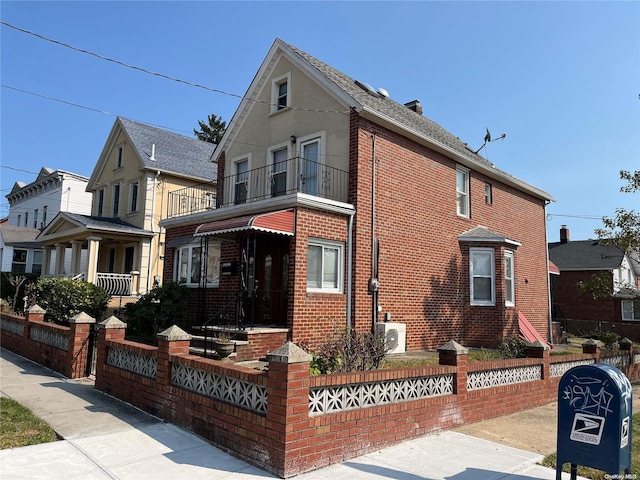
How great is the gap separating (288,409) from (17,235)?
34685 millimetres

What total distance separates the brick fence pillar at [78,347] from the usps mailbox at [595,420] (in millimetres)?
8609

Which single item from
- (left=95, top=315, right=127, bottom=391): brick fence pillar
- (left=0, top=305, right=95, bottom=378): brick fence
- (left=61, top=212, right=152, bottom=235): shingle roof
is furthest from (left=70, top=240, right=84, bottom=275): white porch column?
(left=95, top=315, right=127, bottom=391): brick fence pillar

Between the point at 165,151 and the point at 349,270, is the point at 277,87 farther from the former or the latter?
the point at 165,151

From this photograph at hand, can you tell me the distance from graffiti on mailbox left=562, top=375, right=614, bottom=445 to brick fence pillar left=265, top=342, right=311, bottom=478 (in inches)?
108

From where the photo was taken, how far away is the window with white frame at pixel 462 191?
16062 mm

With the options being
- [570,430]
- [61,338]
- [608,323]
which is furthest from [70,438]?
[608,323]

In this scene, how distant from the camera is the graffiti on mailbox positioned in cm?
472

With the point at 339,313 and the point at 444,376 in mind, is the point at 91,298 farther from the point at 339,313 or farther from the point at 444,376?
the point at 444,376

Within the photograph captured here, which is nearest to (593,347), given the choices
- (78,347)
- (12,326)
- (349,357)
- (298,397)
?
(349,357)

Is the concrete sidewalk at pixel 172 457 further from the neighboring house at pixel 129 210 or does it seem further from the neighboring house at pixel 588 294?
the neighboring house at pixel 588 294

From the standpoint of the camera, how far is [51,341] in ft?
34.6

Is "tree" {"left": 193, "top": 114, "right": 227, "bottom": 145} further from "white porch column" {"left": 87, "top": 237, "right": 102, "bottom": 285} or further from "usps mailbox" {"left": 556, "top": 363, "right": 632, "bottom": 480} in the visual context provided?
"usps mailbox" {"left": 556, "top": 363, "right": 632, "bottom": 480}

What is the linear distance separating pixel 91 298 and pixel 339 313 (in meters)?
8.07

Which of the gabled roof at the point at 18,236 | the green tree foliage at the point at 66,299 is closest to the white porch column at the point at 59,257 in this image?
the gabled roof at the point at 18,236
